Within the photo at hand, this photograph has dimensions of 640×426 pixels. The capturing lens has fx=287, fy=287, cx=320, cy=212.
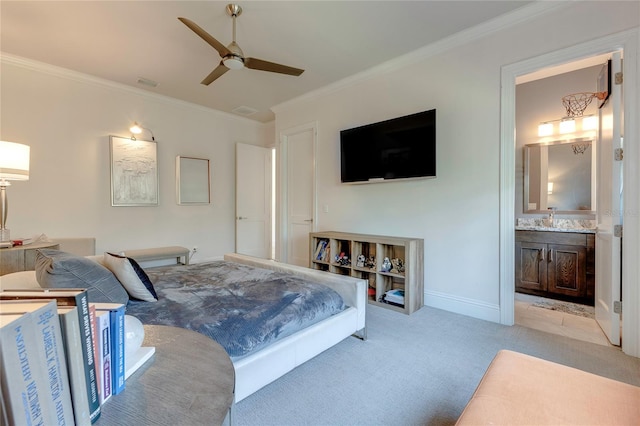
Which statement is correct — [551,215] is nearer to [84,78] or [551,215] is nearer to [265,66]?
[265,66]

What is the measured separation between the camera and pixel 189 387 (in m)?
0.72

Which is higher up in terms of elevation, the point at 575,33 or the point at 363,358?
the point at 575,33

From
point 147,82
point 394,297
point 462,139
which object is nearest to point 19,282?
point 394,297

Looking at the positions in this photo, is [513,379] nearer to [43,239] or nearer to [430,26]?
[430,26]

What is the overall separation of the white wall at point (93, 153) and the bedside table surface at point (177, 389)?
3.81 m

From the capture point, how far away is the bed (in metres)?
1.49

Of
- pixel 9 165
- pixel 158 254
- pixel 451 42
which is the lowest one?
pixel 158 254

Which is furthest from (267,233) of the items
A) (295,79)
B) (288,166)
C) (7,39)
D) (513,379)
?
(513,379)

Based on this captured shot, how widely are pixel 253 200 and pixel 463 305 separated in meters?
3.94

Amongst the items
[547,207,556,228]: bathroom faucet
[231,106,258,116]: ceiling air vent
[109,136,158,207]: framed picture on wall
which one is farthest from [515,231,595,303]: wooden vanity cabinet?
[109,136,158,207]: framed picture on wall

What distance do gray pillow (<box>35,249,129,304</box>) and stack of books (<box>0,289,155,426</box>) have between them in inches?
34.9

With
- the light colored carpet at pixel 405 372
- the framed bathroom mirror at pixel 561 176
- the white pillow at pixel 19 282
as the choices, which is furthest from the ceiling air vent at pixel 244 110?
the framed bathroom mirror at pixel 561 176

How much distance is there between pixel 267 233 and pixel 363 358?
3.98m

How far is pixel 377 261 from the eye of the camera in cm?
322
